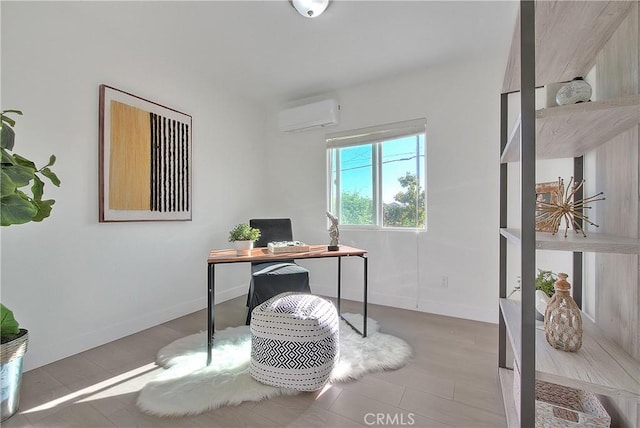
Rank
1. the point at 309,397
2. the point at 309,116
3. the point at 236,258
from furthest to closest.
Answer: the point at 309,116, the point at 236,258, the point at 309,397

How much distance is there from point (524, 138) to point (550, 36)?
479 millimetres

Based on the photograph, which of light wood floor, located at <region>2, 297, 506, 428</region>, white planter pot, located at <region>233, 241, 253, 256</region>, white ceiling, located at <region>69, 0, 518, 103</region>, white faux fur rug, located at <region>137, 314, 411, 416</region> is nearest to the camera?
light wood floor, located at <region>2, 297, 506, 428</region>

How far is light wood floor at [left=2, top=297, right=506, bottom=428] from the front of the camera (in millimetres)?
1363

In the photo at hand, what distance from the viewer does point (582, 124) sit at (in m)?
0.98

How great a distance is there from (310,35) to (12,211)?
7.17ft

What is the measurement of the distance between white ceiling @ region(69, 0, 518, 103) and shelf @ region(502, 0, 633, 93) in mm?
998

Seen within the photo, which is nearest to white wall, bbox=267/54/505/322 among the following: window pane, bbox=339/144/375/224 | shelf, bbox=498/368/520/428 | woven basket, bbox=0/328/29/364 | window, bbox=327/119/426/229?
window, bbox=327/119/426/229

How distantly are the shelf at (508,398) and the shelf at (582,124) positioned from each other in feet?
3.70

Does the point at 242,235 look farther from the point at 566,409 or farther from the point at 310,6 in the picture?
the point at 566,409

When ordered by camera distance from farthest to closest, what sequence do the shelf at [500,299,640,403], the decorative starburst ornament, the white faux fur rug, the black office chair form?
the black office chair
the white faux fur rug
the decorative starburst ornament
the shelf at [500,299,640,403]

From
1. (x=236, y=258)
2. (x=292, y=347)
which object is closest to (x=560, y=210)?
(x=292, y=347)

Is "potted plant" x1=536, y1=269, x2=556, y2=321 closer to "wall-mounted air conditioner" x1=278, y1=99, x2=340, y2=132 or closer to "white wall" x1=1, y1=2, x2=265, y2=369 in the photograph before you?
"wall-mounted air conditioner" x1=278, y1=99, x2=340, y2=132

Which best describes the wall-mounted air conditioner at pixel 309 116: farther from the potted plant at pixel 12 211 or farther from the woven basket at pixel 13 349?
the woven basket at pixel 13 349

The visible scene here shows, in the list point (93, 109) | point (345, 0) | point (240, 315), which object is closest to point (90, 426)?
point (240, 315)
